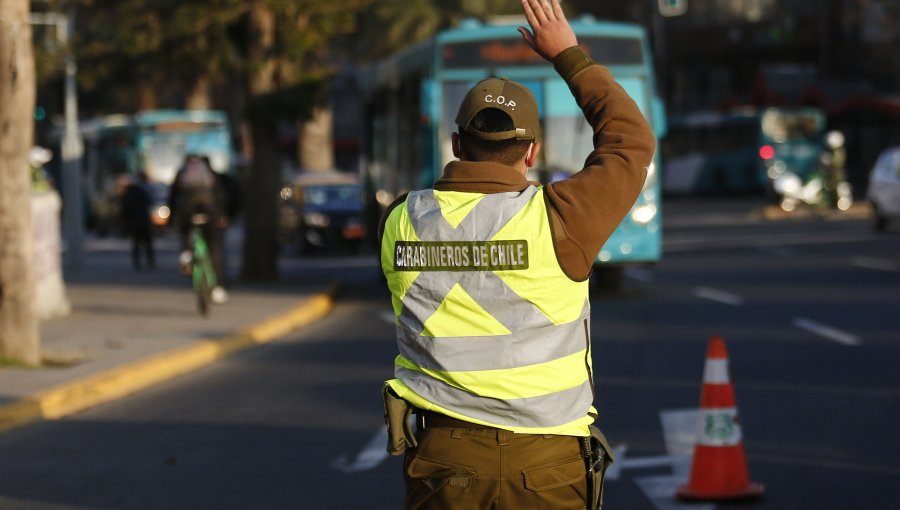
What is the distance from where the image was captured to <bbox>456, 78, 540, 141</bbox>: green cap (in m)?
4.18

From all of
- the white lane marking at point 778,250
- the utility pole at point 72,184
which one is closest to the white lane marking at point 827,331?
the white lane marking at point 778,250

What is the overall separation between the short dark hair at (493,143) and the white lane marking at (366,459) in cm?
494

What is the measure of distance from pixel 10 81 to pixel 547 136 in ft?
25.4

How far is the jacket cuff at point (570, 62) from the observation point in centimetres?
425

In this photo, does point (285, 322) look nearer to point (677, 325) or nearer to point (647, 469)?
point (677, 325)

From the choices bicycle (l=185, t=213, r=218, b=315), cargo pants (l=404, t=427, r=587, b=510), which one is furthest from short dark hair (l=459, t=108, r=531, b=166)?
bicycle (l=185, t=213, r=218, b=315)

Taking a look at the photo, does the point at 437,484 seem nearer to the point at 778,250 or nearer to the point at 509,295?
the point at 509,295

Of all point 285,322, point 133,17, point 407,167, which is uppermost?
point 133,17

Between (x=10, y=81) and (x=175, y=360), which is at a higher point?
(x=10, y=81)

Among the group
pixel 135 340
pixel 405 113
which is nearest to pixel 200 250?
pixel 135 340

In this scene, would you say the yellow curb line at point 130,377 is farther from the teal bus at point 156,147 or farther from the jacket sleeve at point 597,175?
the teal bus at point 156,147

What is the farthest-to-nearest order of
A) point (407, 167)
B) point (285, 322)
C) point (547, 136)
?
1. point (407, 167)
2. point (547, 136)
3. point (285, 322)

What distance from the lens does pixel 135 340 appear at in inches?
619

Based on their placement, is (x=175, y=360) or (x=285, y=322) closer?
(x=175, y=360)
